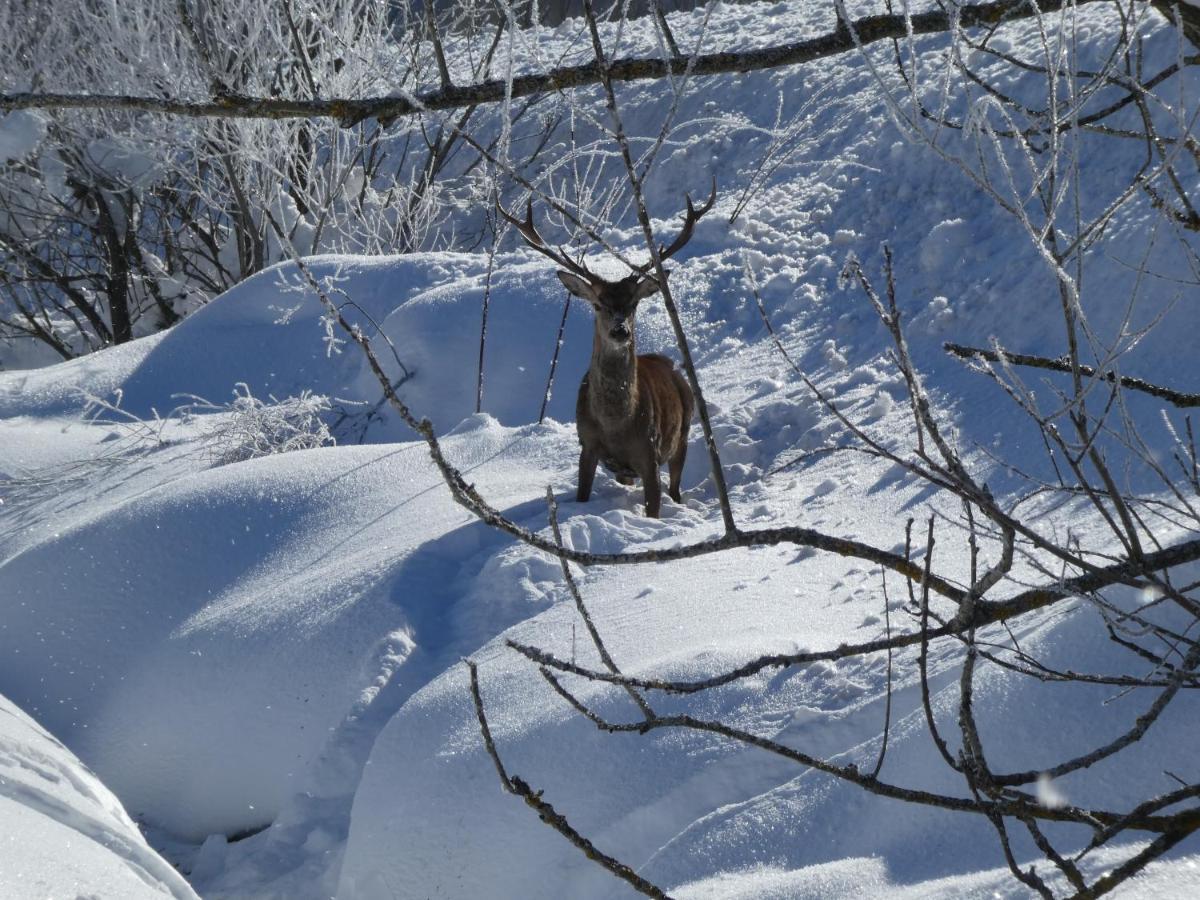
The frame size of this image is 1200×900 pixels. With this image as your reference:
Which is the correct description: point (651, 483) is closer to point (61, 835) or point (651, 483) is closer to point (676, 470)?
point (676, 470)

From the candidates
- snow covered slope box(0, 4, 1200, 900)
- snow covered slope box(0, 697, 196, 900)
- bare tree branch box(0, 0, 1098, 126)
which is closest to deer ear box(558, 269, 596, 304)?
snow covered slope box(0, 4, 1200, 900)

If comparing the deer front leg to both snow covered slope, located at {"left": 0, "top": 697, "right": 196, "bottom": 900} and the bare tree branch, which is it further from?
the bare tree branch

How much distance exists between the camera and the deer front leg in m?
5.87

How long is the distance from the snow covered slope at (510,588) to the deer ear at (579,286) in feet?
2.95

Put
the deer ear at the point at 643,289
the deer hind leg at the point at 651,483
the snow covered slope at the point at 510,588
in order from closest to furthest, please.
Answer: the snow covered slope at the point at 510,588 → the deer ear at the point at 643,289 → the deer hind leg at the point at 651,483

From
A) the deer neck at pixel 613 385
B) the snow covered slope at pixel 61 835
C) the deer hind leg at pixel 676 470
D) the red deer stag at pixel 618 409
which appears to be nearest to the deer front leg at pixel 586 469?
the red deer stag at pixel 618 409

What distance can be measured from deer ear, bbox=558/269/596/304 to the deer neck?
0.22 metres

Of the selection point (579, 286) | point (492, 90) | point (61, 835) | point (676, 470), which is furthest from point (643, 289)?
point (492, 90)

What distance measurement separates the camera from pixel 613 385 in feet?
19.0

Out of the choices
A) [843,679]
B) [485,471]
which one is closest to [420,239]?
[485,471]

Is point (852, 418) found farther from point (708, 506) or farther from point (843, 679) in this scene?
point (843, 679)

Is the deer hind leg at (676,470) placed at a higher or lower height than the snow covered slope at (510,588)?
lower

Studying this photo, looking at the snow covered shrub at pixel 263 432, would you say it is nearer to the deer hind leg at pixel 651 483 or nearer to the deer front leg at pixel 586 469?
the deer front leg at pixel 586 469

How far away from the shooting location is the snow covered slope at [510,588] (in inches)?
120
